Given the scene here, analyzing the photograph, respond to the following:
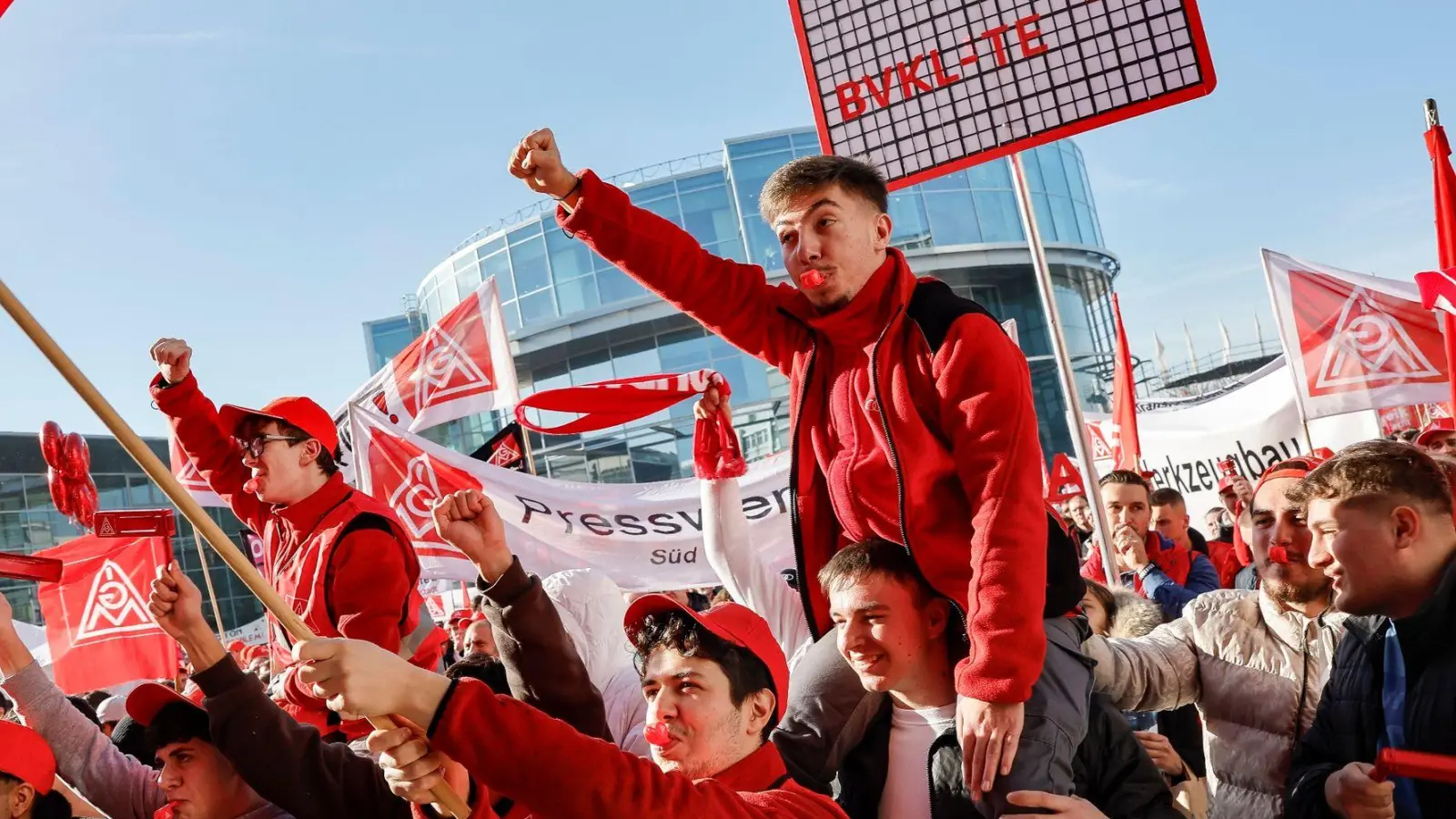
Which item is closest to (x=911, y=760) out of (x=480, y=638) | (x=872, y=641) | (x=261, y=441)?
(x=872, y=641)

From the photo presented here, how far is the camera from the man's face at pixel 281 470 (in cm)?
380

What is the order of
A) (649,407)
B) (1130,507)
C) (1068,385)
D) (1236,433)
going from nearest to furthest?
(649,407) < (1068,385) < (1130,507) < (1236,433)

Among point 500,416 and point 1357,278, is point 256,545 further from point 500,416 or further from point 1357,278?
point 500,416

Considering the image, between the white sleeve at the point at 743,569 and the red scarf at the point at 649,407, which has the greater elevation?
the red scarf at the point at 649,407

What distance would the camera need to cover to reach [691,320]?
36406 mm

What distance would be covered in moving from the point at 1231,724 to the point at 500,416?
3539 centimetres

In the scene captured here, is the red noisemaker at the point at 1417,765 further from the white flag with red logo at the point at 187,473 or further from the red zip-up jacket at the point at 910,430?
the white flag with red logo at the point at 187,473

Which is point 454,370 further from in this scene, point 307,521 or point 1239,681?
point 1239,681

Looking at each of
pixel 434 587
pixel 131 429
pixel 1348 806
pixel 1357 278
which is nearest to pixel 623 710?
Answer: pixel 1348 806

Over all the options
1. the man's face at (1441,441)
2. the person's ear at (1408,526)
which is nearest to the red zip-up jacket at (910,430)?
the person's ear at (1408,526)

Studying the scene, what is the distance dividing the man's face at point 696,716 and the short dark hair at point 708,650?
0.05 feet

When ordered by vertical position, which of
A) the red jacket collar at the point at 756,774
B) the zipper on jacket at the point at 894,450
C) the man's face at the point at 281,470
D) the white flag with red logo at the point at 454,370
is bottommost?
the red jacket collar at the point at 756,774

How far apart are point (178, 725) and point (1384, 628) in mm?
3012

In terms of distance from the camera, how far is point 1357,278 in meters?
8.76
